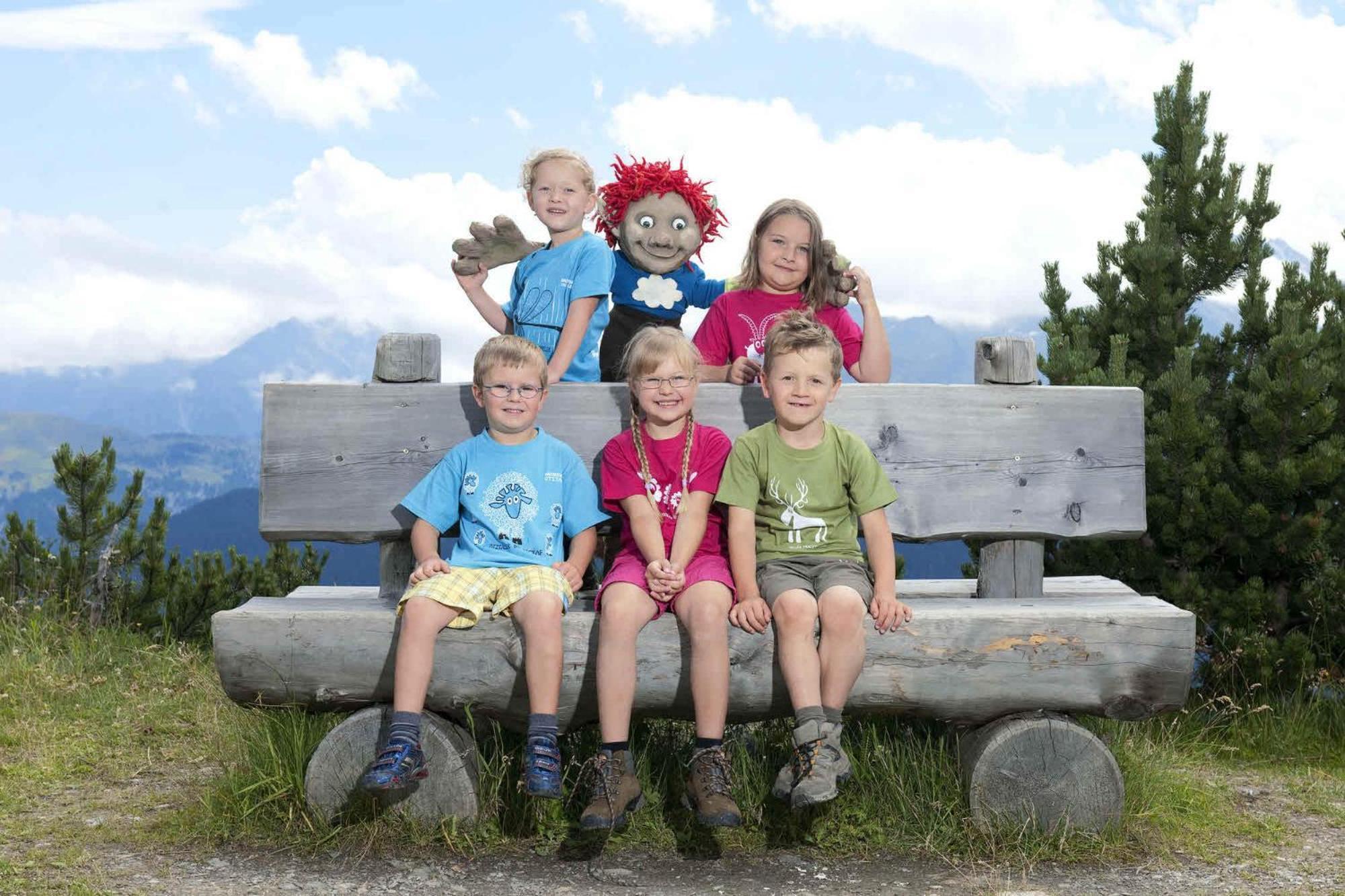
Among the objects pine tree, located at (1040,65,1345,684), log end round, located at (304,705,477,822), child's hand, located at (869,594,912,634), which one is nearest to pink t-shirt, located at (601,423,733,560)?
child's hand, located at (869,594,912,634)

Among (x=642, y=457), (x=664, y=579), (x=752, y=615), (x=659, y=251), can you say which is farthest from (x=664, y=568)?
(x=659, y=251)

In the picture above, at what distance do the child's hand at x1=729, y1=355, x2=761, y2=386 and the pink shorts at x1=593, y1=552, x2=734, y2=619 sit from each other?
793 millimetres

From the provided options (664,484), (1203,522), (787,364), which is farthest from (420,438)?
(1203,522)

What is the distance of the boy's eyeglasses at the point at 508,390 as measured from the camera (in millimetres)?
3918

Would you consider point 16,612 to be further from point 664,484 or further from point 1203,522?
point 1203,522

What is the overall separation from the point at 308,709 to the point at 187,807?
0.59 metres

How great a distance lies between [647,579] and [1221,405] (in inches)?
153

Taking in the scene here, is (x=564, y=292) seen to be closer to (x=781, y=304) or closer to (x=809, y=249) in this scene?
(x=781, y=304)

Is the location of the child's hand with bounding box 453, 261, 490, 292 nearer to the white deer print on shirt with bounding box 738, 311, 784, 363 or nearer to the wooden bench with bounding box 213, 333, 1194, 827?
the wooden bench with bounding box 213, 333, 1194, 827

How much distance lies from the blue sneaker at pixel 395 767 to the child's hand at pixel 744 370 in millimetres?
1684

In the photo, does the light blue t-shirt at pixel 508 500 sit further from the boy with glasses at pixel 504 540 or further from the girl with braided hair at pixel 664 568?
the girl with braided hair at pixel 664 568

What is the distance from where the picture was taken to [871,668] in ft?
12.8

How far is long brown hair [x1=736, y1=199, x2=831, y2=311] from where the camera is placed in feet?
14.7

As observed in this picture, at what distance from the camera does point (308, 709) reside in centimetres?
411
